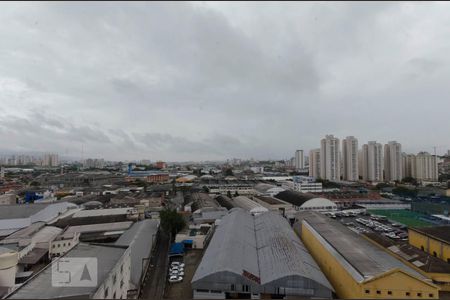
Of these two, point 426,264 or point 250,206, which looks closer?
point 426,264

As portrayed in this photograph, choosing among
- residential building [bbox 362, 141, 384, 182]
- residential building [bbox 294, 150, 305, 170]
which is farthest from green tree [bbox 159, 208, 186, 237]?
residential building [bbox 294, 150, 305, 170]

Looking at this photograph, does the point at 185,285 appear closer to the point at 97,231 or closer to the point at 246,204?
the point at 97,231

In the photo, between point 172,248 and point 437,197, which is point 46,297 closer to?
point 172,248

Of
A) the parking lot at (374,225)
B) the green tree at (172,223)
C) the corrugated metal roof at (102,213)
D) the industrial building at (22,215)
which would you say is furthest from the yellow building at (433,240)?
the industrial building at (22,215)

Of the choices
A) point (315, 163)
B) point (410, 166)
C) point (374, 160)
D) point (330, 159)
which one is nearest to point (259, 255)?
point (330, 159)

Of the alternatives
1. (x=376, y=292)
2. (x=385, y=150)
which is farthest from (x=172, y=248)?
(x=385, y=150)
